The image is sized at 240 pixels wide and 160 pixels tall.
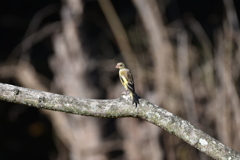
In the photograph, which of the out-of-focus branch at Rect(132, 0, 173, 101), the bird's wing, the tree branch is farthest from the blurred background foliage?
the tree branch

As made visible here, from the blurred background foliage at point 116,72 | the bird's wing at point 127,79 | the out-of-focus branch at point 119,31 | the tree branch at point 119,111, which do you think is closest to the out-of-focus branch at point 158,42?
the blurred background foliage at point 116,72

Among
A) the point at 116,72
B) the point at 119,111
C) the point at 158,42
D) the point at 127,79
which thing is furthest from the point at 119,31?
the point at 119,111

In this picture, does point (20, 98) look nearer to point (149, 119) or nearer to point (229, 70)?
point (149, 119)

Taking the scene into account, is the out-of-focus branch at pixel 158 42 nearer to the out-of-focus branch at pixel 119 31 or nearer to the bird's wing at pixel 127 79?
the out-of-focus branch at pixel 119 31

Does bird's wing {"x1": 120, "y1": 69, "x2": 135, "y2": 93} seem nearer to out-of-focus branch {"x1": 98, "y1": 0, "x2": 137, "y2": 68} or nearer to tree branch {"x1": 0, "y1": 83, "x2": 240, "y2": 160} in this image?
tree branch {"x1": 0, "y1": 83, "x2": 240, "y2": 160}

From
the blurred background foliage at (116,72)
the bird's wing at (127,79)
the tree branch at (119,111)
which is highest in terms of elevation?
the blurred background foliage at (116,72)

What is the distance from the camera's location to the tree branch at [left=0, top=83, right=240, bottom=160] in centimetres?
239

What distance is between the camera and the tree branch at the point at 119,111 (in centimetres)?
239

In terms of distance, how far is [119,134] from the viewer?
23.1 ft

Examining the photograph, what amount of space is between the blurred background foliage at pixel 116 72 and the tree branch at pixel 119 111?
2.90m

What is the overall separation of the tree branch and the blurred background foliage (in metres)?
2.90

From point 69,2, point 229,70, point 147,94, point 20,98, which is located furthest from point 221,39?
point 20,98

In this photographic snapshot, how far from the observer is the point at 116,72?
736cm

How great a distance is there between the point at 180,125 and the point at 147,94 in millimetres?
3778
